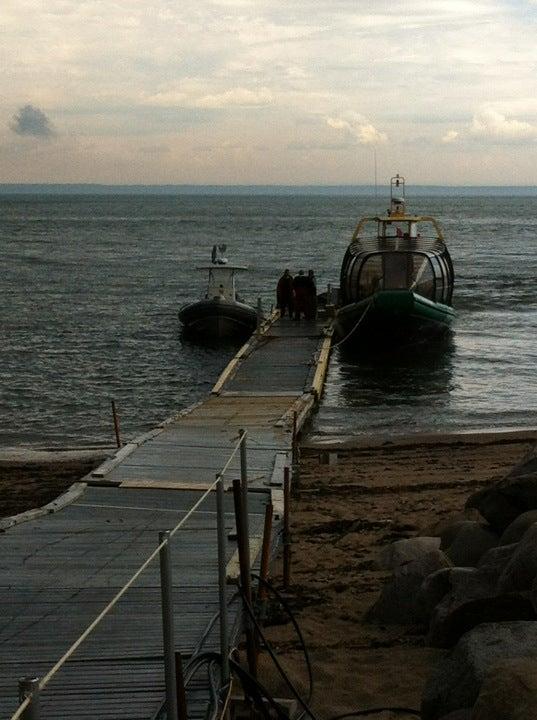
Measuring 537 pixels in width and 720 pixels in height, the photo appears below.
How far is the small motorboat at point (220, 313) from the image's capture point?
34.4 meters

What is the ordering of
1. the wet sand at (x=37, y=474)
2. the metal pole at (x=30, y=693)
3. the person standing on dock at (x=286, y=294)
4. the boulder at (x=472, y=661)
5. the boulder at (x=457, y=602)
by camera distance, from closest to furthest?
the metal pole at (x=30, y=693), the boulder at (x=472, y=661), the boulder at (x=457, y=602), the wet sand at (x=37, y=474), the person standing on dock at (x=286, y=294)

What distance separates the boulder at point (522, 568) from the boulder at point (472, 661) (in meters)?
0.92

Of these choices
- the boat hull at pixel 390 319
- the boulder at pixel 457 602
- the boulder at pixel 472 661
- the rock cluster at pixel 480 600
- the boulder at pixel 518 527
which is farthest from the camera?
the boat hull at pixel 390 319

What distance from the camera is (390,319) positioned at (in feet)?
99.2

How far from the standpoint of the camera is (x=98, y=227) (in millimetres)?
141000

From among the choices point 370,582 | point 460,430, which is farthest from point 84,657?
point 460,430

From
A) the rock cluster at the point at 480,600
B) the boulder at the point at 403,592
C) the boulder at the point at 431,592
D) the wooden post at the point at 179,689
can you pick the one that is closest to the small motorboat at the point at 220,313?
the rock cluster at the point at 480,600

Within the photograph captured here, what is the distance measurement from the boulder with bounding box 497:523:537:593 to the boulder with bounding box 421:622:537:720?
0.92 m

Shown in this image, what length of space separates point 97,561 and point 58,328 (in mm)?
31965

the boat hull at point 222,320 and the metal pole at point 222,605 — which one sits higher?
the metal pole at point 222,605

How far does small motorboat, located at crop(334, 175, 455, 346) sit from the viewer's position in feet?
98.7

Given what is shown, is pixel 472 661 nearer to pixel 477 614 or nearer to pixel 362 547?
pixel 477 614

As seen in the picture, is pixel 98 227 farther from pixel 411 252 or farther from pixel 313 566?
pixel 313 566

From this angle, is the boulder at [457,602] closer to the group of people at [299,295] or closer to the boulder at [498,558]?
the boulder at [498,558]
